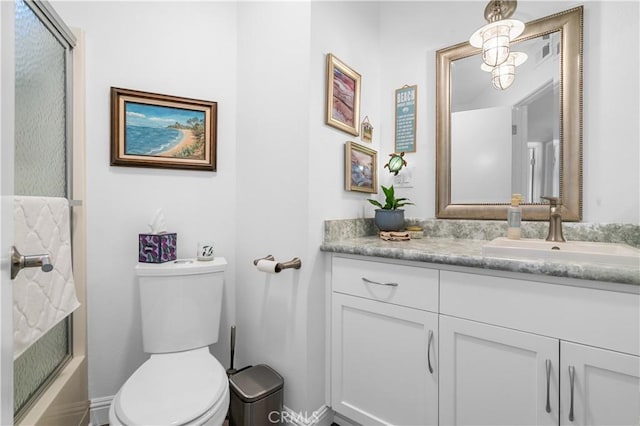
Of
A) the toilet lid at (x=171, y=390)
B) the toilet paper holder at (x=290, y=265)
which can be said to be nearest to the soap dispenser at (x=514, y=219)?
the toilet paper holder at (x=290, y=265)

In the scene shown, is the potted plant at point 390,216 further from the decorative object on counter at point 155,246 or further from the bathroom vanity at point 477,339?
the decorative object on counter at point 155,246

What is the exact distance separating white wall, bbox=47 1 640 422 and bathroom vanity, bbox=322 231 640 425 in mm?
202

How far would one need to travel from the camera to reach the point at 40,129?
1162 millimetres

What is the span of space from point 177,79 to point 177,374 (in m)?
1.45

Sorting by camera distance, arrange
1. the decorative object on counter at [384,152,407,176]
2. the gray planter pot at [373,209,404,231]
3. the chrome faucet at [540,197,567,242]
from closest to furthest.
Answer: the chrome faucet at [540,197,567,242] < the gray planter pot at [373,209,404,231] < the decorative object on counter at [384,152,407,176]

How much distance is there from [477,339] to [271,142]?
1.23 meters

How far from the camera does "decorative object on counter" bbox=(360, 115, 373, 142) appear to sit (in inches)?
67.8

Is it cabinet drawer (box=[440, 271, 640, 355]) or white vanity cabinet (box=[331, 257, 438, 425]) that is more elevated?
cabinet drawer (box=[440, 271, 640, 355])

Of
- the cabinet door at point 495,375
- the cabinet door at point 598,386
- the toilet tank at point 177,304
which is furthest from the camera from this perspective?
the toilet tank at point 177,304

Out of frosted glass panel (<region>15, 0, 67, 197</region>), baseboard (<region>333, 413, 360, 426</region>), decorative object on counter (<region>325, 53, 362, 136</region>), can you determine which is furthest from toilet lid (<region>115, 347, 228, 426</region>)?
decorative object on counter (<region>325, 53, 362, 136</region>)

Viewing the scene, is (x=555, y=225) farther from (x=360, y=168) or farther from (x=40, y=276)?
(x=40, y=276)

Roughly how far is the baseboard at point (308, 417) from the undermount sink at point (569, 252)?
41.0 inches

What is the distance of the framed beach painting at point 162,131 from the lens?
1464 millimetres

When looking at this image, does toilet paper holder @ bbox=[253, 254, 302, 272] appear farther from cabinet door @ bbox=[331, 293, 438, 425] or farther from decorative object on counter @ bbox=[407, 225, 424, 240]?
decorative object on counter @ bbox=[407, 225, 424, 240]
